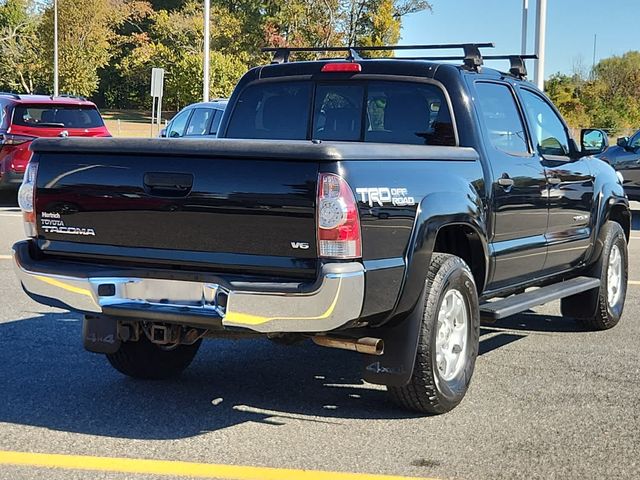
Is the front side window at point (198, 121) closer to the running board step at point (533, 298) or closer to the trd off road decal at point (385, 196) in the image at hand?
the running board step at point (533, 298)

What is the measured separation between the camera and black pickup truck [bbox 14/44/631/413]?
14.1 feet

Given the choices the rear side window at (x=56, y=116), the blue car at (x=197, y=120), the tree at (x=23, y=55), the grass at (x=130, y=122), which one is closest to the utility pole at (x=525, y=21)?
the blue car at (x=197, y=120)

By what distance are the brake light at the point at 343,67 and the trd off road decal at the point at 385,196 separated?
1.66 m

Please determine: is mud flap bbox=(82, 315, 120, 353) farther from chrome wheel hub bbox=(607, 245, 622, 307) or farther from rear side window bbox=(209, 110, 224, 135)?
rear side window bbox=(209, 110, 224, 135)

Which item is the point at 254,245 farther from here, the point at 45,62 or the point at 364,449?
the point at 45,62

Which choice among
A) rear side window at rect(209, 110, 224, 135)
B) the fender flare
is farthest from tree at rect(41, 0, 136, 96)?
the fender flare

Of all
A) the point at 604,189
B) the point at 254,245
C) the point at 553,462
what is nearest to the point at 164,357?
the point at 254,245

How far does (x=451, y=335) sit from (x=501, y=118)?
1.66 meters

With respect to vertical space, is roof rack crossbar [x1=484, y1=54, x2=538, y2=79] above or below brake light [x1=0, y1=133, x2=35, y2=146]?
above

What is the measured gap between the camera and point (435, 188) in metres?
4.91

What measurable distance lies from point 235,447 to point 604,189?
407 cm

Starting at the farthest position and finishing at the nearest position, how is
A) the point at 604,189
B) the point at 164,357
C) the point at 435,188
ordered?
the point at 604,189, the point at 164,357, the point at 435,188

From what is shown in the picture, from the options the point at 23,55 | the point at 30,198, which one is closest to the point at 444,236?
the point at 30,198

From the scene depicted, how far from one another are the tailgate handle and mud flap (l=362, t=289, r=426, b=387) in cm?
121
